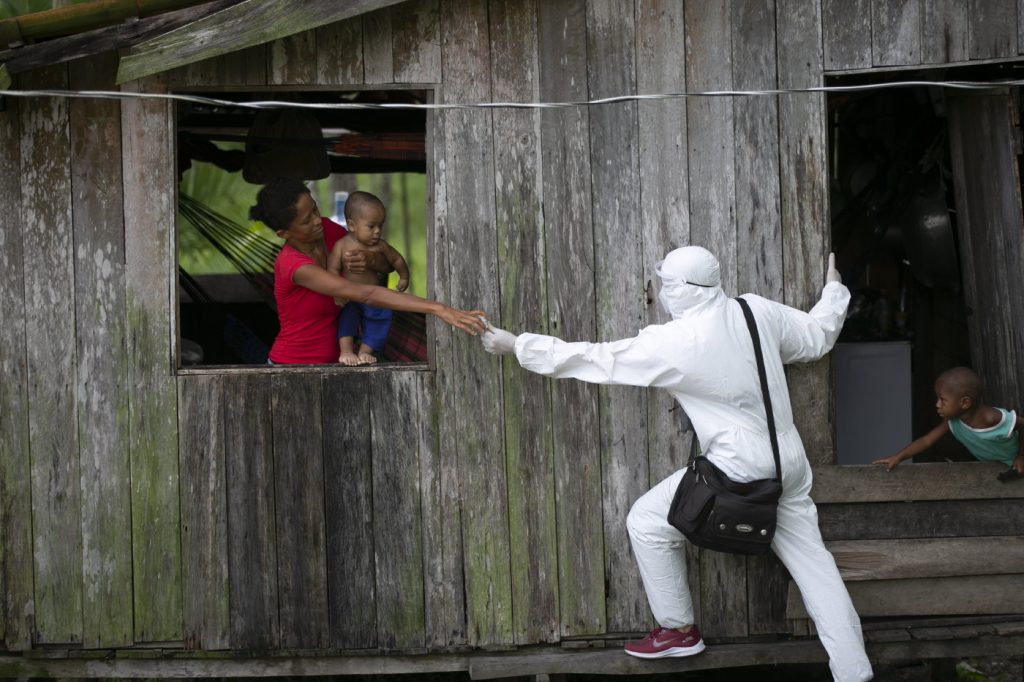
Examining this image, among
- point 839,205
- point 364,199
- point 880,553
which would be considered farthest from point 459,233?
point 839,205

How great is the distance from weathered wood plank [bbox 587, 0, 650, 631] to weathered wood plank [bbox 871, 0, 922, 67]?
2.93 feet

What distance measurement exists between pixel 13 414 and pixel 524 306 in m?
1.93

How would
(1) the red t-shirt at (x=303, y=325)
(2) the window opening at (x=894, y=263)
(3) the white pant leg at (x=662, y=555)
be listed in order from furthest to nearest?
(2) the window opening at (x=894, y=263) < (1) the red t-shirt at (x=303, y=325) < (3) the white pant leg at (x=662, y=555)

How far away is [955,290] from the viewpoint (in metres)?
5.40

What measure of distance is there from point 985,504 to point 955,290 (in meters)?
1.86

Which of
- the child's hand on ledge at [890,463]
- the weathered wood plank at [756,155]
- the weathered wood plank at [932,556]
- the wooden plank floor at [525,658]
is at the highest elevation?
the weathered wood plank at [756,155]

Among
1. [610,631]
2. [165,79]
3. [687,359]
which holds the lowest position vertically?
[610,631]

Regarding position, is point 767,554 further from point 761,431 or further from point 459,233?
point 459,233

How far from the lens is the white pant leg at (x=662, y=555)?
359 centimetres

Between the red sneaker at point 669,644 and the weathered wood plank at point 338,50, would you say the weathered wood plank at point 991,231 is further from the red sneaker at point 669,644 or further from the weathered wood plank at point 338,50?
the weathered wood plank at point 338,50

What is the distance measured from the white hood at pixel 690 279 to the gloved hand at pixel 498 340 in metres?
0.57

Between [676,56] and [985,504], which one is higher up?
[676,56]

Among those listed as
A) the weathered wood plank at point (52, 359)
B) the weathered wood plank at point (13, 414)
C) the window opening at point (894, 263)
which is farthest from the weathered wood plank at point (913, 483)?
the weathered wood plank at point (13, 414)

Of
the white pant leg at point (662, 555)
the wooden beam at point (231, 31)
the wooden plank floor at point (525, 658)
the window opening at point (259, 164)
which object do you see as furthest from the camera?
the window opening at point (259, 164)
